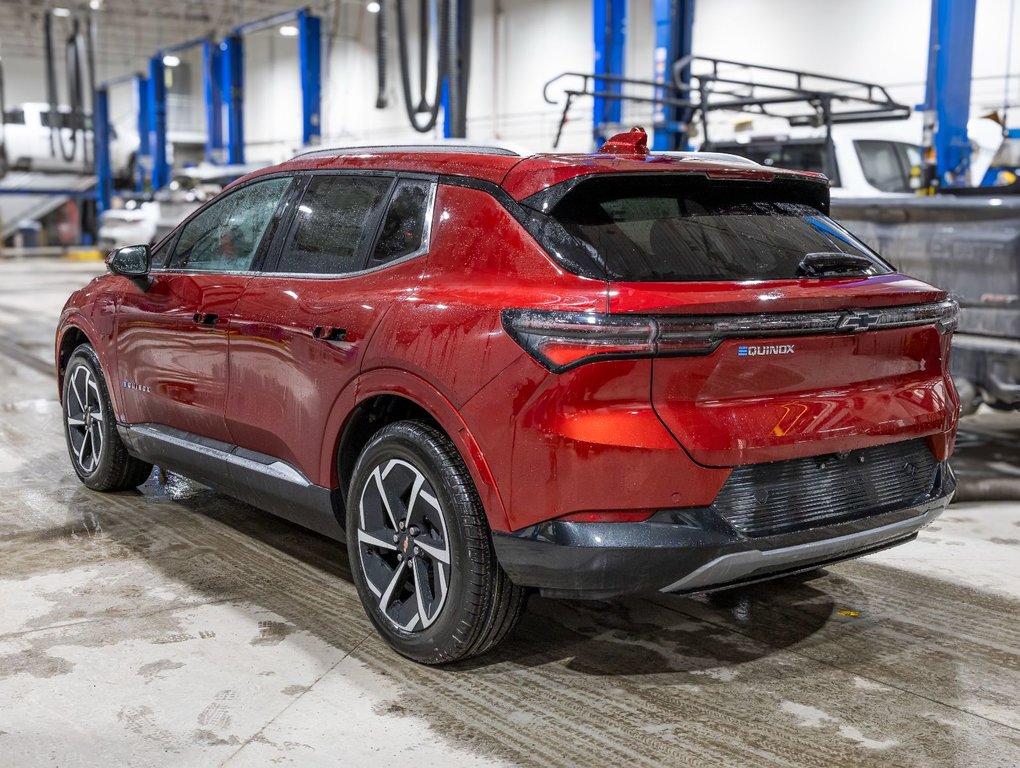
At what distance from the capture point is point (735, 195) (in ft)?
11.1

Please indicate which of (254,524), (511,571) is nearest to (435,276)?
(511,571)

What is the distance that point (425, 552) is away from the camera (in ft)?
10.8

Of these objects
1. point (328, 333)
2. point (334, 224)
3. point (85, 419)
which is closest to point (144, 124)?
point (85, 419)

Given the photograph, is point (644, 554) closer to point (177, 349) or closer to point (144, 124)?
point (177, 349)

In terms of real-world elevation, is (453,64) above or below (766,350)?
above

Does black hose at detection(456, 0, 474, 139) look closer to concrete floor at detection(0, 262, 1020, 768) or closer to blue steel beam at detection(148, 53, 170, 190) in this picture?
concrete floor at detection(0, 262, 1020, 768)

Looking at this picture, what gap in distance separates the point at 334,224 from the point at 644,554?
1.71 m

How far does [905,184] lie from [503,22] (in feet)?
66.5

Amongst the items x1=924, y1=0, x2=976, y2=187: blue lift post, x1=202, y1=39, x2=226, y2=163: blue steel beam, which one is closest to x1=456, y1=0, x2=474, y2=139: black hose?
x1=924, y1=0, x2=976, y2=187: blue lift post

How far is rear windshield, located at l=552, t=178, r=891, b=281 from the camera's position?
3023mm

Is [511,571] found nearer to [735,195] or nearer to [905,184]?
[735,195]

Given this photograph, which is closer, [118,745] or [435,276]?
[118,745]

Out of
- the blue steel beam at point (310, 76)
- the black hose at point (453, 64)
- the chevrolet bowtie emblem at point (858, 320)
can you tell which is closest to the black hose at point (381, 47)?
the black hose at point (453, 64)

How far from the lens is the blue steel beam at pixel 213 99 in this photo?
23.1m
